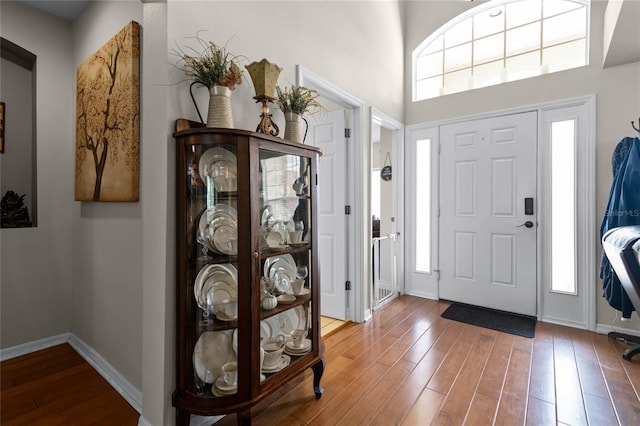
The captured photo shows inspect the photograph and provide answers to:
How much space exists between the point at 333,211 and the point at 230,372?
1.84m

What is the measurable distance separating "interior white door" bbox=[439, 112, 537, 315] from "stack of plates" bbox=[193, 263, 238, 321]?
9.35 ft

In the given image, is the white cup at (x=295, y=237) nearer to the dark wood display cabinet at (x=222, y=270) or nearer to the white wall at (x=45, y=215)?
the dark wood display cabinet at (x=222, y=270)

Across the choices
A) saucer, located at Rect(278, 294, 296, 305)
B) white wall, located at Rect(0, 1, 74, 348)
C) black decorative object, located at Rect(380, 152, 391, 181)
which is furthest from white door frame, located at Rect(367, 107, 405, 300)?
white wall, located at Rect(0, 1, 74, 348)

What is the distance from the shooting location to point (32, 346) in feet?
7.66

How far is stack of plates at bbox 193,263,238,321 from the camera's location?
1.41 meters

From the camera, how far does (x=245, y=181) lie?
1.36m

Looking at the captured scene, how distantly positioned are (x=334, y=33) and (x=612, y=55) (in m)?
2.33

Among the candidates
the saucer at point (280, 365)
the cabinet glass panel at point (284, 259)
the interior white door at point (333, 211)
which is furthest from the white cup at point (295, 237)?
the interior white door at point (333, 211)

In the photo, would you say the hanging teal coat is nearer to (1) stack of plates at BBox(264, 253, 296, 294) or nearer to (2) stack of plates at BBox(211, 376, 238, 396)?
(1) stack of plates at BBox(264, 253, 296, 294)

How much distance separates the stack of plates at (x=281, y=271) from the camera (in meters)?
1.63

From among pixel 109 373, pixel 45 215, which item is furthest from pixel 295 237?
pixel 45 215

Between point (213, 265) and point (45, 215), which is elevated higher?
point (45, 215)

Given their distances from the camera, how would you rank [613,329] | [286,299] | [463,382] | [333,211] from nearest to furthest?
[286,299] → [463,382] → [613,329] → [333,211]

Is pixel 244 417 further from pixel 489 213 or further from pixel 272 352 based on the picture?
pixel 489 213
